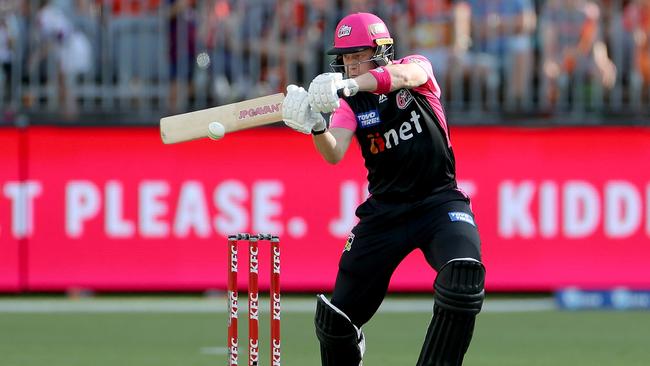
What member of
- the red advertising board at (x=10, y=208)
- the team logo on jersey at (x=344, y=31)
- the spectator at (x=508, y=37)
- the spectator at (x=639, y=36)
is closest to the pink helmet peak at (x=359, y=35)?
the team logo on jersey at (x=344, y=31)

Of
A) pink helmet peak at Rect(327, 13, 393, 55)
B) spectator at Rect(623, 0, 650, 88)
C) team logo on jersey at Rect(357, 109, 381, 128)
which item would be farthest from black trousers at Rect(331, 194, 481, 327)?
spectator at Rect(623, 0, 650, 88)

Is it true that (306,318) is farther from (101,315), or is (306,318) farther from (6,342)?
(6,342)

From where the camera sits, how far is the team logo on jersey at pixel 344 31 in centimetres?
683

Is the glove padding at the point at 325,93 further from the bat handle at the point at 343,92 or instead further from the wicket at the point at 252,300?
the wicket at the point at 252,300

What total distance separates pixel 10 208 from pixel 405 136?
22.2ft

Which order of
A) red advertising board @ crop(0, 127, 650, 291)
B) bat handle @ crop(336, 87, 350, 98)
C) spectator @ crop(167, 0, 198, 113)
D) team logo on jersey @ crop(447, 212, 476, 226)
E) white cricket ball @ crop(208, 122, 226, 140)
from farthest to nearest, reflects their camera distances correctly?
spectator @ crop(167, 0, 198, 113), red advertising board @ crop(0, 127, 650, 291), team logo on jersey @ crop(447, 212, 476, 226), white cricket ball @ crop(208, 122, 226, 140), bat handle @ crop(336, 87, 350, 98)

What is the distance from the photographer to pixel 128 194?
12.9 meters

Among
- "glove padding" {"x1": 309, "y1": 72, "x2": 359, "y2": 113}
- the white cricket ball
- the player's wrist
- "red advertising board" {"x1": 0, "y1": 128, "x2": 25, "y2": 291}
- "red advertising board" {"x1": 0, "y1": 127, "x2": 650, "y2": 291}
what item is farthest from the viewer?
"red advertising board" {"x1": 0, "y1": 127, "x2": 650, "y2": 291}

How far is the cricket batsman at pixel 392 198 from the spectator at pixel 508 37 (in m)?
6.12

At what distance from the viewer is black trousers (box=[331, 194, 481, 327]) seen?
698 cm

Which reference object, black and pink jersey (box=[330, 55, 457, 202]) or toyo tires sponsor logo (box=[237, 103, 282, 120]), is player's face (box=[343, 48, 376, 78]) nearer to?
black and pink jersey (box=[330, 55, 457, 202])

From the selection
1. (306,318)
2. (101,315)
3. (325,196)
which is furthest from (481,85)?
(101,315)

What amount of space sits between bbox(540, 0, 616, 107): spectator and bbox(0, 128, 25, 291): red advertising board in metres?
5.13

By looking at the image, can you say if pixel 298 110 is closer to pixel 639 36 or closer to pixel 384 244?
pixel 384 244
